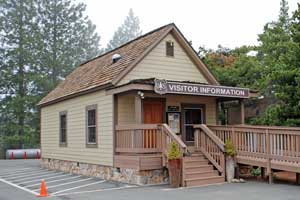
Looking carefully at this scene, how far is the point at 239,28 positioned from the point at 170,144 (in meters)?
35.2

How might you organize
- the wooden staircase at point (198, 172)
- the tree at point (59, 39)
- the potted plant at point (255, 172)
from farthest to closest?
the tree at point (59, 39) → the potted plant at point (255, 172) → the wooden staircase at point (198, 172)

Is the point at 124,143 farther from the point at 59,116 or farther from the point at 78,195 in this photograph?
the point at 59,116

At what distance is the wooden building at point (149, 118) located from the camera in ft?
45.2

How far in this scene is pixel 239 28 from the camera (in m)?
46.1

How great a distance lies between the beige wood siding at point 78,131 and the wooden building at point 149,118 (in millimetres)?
39

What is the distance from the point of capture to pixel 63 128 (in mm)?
20453

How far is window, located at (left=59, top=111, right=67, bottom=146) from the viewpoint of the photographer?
20.1m

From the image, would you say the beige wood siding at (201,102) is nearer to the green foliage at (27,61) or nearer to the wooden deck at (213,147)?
the wooden deck at (213,147)

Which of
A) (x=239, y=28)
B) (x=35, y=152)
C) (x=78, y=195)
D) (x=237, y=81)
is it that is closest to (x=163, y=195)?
(x=78, y=195)

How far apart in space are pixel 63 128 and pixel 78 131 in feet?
7.83

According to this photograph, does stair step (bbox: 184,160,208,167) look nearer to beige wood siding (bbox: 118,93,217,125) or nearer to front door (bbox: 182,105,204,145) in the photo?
front door (bbox: 182,105,204,145)

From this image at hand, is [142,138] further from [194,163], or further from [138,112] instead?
[194,163]

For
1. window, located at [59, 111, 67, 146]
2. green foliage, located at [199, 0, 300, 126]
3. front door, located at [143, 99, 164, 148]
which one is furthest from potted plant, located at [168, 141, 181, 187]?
window, located at [59, 111, 67, 146]

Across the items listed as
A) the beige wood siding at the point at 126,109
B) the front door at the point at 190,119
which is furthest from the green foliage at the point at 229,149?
the beige wood siding at the point at 126,109
